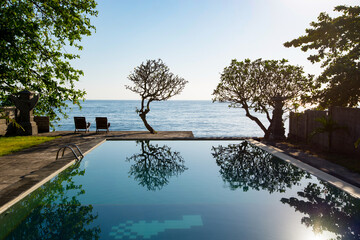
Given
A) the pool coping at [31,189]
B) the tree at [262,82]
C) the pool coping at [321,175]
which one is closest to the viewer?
the pool coping at [31,189]

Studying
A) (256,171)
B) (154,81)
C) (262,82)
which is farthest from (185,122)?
(256,171)

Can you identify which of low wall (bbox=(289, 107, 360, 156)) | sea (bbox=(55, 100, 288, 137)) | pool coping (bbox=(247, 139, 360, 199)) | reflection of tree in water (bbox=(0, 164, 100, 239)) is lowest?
sea (bbox=(55, 100, 288, 137))

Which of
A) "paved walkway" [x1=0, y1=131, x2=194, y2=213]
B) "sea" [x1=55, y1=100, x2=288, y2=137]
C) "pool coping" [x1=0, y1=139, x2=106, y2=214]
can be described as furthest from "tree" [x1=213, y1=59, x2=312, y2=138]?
"pool coping" [x1=0, y1=139, x2=106, y2=214]

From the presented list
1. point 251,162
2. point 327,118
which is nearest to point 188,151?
point 251,162

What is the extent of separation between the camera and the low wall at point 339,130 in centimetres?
932

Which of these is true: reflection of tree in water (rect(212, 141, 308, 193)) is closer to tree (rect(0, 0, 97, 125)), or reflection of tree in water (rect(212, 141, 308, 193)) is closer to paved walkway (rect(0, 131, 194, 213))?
paved walkway (rect(0, 131, 194, 213))

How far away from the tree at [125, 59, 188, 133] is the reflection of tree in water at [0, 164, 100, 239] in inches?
525

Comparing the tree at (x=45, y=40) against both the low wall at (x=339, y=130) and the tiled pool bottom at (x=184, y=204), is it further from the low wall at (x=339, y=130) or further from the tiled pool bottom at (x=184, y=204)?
the low wall at (x=339, y=130)

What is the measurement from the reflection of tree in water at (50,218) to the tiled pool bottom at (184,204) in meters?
0.01

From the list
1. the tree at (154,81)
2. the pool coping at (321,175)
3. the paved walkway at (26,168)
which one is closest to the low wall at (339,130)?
the pool coping at (321,175)

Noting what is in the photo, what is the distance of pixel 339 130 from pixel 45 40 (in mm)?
13306

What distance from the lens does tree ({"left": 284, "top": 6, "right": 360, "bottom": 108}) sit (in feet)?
37.8

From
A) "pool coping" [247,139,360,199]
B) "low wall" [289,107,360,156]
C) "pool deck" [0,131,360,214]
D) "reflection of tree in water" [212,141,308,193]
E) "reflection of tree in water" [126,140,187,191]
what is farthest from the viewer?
"low wall" [289,107,360,156]

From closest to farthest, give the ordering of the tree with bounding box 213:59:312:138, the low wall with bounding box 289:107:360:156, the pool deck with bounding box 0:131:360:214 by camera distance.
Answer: the pool deck with bounding box 0:131:360:214, the low wall with bounding box 289:107:360:156, the tree with bounding box 213:59:312:138
